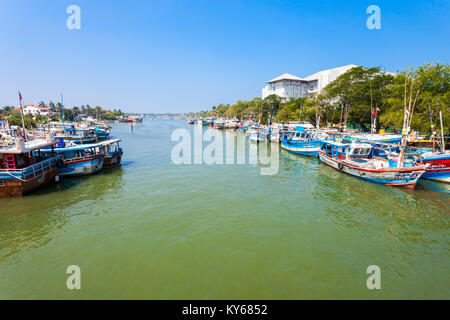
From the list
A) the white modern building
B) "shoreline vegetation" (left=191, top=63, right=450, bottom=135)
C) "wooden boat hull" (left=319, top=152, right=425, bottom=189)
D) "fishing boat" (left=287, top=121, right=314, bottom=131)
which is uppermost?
the white modern building

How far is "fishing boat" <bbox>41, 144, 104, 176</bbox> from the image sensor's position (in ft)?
67.7

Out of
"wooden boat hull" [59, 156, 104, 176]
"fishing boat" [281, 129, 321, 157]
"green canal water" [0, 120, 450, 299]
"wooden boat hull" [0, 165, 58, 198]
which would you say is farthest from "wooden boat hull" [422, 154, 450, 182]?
"wooden boat hull" [0, 165, 58, 198]

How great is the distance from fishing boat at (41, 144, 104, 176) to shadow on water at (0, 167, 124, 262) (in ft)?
2.75

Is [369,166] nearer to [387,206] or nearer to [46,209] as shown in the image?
[387,206]

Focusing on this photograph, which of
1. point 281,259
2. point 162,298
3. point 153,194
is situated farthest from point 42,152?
point 281,259

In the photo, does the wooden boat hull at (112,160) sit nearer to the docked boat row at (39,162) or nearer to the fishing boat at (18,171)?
the docked boat row at (39,162)

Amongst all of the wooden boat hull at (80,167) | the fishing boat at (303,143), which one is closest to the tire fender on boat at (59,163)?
Result: the wooden boat hull at (80,167)

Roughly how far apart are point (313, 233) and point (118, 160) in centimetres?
2306

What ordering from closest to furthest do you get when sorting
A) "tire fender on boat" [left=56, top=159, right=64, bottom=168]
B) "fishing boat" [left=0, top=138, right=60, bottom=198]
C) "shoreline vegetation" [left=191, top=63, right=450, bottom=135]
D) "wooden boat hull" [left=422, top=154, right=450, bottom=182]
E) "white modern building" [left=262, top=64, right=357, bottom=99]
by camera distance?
"fishing boat" [left=0, top=138, right=60, bottom=198], "wooden boat hull" [left=422, top=154, right=450, bottom=182], "tire fender on boat" [left=56, top=159, right=64, bottom=168], "shoreline vegetation" [left=191, top=63, right=450, bottom=135], "white modern building" [left=262, top=64, right=357, bottom=99]

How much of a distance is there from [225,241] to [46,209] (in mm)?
12233

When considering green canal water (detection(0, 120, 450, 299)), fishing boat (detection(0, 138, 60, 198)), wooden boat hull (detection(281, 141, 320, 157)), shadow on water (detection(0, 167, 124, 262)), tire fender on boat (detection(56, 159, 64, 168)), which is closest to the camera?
green canal water (detection(0, 120, 450, 299))

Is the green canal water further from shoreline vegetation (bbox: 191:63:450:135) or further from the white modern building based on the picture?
the white modern building

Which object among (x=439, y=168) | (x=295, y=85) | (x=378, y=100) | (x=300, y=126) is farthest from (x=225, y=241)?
(x=295, y=85)
